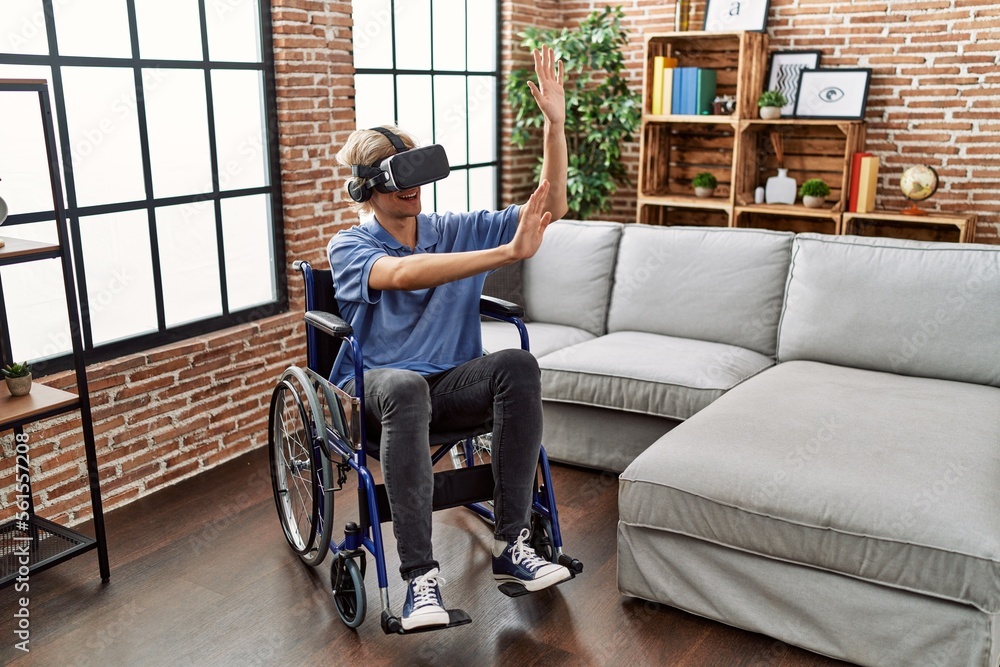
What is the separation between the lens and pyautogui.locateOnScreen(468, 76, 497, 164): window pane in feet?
15.9

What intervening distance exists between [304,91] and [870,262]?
220cm

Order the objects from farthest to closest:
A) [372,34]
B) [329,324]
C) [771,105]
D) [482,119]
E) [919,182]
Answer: [482,119] → [771,105] → [919,182] → [372,34] → [329,324]

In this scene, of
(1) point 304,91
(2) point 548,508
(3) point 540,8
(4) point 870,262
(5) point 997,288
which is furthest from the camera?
(3) point 540,8

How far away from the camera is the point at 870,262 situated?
297 centimetres

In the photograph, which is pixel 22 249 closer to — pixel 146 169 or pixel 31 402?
pixel 31 402

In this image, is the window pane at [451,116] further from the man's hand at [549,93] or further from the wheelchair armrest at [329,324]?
the wheelchair armrest at [329,324]

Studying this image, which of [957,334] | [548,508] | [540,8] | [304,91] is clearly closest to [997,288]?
[957,334]

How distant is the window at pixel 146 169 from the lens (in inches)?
104

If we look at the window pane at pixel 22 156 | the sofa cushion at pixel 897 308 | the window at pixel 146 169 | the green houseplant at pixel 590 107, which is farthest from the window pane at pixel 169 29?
the sofa cushion at pixel 897 308

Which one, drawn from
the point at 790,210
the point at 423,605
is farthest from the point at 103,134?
the point at 790,210

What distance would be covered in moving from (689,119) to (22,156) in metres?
3.22

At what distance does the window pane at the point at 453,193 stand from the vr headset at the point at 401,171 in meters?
2.33

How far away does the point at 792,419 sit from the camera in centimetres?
238

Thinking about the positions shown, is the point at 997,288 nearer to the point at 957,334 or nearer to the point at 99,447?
the point at 957,334
